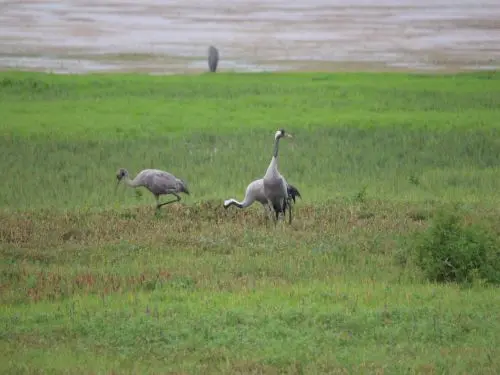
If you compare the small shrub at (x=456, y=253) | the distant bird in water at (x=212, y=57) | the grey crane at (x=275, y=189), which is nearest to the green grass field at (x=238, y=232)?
the small shrub at (x=456, y=253)

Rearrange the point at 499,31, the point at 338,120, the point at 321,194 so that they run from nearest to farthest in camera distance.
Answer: the point at 321,194 → the point at 338,120 → the point at 499,31

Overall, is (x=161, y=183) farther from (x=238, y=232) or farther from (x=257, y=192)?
(x=238, y=232)

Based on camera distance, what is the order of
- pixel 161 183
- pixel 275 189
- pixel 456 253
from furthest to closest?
pixel 161 183
pixel 275 189
pixel 456 253

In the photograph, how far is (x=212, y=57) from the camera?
35.2 m

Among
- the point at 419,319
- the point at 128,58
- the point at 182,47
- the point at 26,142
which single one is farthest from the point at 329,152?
the point at 182,47

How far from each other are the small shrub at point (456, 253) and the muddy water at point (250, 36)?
82.3ft

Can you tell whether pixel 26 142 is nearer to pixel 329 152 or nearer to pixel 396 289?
pixel 329 152

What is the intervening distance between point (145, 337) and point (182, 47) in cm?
3379

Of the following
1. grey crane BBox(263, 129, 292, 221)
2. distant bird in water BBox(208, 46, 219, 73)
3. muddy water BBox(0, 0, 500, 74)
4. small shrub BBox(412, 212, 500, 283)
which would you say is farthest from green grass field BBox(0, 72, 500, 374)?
muddy water BBox(0, 0, 500, 74)

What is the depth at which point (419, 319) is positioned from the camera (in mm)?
10258

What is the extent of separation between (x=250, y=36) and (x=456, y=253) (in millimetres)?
34187

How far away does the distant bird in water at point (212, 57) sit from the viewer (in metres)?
34.9

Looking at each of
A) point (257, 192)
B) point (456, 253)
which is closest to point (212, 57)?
point (257, 192)

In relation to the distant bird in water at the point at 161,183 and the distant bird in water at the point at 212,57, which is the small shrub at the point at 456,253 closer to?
the distant bird in water at the point at 161,183
